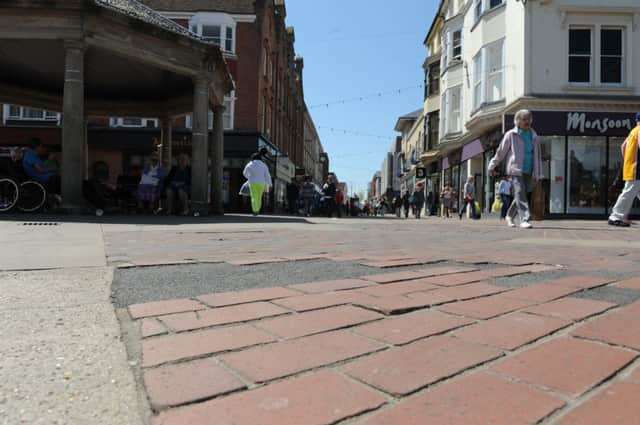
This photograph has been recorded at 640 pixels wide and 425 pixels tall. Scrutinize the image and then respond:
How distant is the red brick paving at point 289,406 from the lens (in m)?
1.16

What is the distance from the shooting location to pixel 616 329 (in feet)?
6.33

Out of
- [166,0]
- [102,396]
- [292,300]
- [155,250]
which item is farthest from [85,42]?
[166,0]

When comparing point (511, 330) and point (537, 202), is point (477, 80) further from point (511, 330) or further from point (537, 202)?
point (511, 330)

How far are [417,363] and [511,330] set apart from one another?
57 cm

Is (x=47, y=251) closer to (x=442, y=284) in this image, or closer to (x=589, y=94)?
(x=442, y=284)

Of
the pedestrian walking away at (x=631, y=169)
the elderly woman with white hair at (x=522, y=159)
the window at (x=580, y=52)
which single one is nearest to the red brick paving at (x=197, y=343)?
the elderly woman with white hair at (x=522, y=159)

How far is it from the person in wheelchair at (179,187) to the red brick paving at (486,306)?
10811 millimetres

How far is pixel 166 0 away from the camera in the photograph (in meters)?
26.0

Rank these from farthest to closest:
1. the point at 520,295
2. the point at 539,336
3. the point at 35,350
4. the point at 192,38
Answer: the point at 192,38 < the point at 520,295 < the point at 539,336 < the point at 35,350

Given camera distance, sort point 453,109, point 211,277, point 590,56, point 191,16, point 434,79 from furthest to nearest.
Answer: point 434,79
point 453,109
point 191,16
point 590,56
point 211,277

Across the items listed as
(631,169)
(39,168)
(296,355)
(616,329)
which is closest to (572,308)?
(616,329)

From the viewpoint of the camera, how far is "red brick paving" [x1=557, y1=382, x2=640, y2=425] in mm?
1175

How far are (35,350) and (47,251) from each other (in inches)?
102

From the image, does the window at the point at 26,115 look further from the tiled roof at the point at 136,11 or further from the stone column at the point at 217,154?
the tiled roof at the point at 136,11
